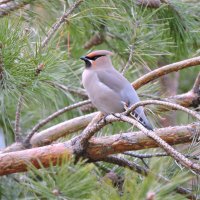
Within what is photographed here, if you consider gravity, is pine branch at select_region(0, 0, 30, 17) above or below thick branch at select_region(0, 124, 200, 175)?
above

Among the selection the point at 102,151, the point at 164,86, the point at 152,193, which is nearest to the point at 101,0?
the point at 102,151

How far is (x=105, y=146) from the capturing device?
70.7 inches

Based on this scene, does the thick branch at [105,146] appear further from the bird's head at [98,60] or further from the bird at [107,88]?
the bird's head at [98,60]

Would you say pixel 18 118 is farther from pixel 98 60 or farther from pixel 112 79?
pixel 98 60

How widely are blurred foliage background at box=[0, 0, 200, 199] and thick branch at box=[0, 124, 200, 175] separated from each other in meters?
0.06

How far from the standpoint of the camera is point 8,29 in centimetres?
176


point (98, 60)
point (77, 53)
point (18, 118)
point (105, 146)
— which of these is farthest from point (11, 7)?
point (77, 53)

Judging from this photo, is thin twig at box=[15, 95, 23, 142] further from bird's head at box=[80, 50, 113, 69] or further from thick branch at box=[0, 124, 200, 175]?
bird's head at box=[80, 50, 113, 69]

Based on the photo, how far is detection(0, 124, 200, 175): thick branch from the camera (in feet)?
5.74

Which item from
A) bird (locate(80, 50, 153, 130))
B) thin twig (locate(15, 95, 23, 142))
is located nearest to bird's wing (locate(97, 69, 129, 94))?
bird (locate(80, 50, 153, 130))

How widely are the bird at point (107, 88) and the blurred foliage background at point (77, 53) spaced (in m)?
0.07

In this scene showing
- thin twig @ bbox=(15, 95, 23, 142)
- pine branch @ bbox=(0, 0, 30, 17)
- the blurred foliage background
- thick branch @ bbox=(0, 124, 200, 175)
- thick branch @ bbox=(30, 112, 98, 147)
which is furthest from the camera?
thick branch @ bbox=(30, 112, 98, 147)

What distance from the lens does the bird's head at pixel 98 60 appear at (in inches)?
99.5

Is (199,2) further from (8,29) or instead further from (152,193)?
(152,193)
